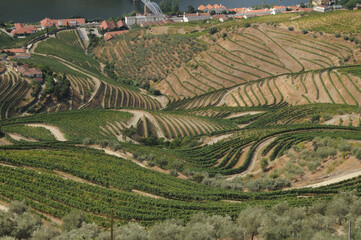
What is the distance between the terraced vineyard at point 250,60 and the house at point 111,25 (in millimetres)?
58496

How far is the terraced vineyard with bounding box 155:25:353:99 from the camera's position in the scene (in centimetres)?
11338

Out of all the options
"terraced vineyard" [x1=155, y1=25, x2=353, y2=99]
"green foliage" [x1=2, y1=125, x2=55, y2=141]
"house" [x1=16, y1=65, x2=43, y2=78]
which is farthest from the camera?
"terraced vineyard" [x1=155, y1=25, x2=353, y2=99]

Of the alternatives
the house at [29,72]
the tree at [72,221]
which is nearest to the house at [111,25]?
the house at [29,72]

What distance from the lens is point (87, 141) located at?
58.9 m

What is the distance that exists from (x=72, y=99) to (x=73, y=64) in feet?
120

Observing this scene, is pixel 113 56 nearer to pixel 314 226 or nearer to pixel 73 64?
pixel 73 64

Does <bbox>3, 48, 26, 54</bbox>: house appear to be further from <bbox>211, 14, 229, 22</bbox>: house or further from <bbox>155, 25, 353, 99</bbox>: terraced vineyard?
<bbox>211, 14, 229, 22</bbox>: house

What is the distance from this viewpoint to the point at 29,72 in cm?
9675

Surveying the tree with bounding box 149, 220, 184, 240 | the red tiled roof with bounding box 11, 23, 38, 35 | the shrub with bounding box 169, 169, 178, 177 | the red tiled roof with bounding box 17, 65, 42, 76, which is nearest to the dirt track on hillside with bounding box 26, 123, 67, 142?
the shrub with bounding box 169, 169, 178, 177

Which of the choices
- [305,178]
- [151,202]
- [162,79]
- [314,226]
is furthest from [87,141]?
[162,79]

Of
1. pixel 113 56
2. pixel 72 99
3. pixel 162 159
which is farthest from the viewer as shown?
pixel 113 56

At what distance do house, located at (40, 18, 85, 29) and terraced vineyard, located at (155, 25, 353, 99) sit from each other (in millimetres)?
71614

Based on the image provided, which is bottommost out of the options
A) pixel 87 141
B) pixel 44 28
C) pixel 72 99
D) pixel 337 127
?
pixel 87 141

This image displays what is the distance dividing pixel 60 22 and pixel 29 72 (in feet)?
276
